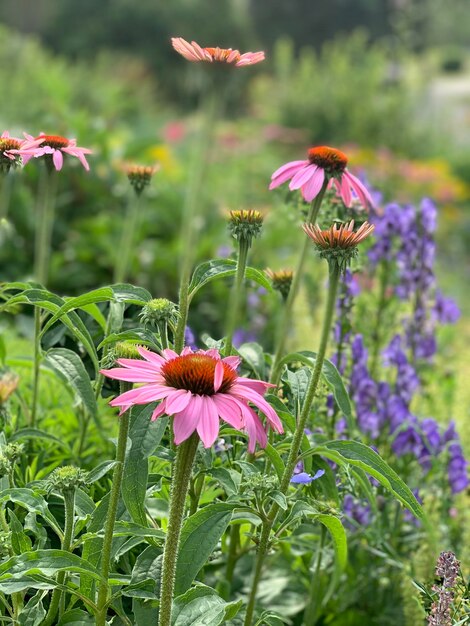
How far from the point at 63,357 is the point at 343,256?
0.59 metres

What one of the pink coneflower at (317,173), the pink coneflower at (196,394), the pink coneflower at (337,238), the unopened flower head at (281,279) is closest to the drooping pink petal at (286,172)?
the pink coneflower at (317,173)

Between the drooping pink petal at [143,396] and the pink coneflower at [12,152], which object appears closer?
the drooping pink petal at [143,396]

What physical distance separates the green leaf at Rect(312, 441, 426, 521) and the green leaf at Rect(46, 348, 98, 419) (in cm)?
41

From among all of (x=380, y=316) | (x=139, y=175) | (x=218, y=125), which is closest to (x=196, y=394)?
(x=139, y=175)

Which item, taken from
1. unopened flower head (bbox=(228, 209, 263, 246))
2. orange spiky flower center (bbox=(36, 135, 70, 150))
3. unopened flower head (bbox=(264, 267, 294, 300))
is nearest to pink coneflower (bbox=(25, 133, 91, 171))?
orange spiky flower center (bbox=(36, 135, 70, 150))

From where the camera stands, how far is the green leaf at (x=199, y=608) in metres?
1.15

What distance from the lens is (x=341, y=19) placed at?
89.0 feet

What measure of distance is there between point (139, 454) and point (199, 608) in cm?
22

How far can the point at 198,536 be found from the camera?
1202 mm

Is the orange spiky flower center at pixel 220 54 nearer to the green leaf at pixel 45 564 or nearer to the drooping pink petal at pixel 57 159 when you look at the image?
the drooping pink petal at pixel 57 159

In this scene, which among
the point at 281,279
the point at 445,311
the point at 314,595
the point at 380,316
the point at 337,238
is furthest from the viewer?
the point at 445,311

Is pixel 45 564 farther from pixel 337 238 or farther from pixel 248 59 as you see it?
pixel 248 59

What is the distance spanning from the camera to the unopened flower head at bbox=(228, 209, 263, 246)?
52.1 inches

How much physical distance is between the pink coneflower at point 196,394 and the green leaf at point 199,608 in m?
0.24
